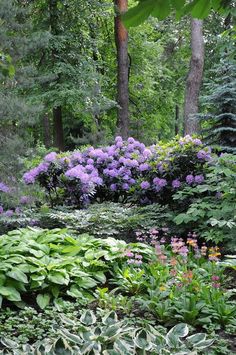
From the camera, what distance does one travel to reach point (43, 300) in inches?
150

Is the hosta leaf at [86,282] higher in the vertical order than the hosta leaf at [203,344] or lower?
lower

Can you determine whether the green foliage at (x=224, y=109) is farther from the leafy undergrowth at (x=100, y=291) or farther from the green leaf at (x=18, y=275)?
the green leaf at (x=18, y=275)

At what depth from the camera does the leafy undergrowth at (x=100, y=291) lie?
3.33 m

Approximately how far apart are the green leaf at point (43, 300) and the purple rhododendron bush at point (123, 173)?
2.90m

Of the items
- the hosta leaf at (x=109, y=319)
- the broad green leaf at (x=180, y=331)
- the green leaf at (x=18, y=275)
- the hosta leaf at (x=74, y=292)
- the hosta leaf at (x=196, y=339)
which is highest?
the green leaf at (x=18, y=275)

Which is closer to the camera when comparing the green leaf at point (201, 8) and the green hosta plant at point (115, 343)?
the green leaf at point (201, 8)

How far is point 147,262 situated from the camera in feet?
15.9

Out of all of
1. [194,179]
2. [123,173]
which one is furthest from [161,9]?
[123,173]

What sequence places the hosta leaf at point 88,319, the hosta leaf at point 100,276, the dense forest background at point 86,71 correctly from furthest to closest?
the dense forest background at point 86,71 → the hosta leaf at point 100,276 → the hosta leaf at point 88,319

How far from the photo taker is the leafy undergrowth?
3.33 meters

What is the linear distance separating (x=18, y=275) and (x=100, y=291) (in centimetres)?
73

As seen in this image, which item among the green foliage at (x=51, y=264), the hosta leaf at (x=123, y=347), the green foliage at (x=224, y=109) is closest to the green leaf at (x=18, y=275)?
the green foliage at (x=51, y=264)

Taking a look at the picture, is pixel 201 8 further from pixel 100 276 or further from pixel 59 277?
pixel 100 276

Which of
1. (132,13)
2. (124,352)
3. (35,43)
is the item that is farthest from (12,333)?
(35,43)
